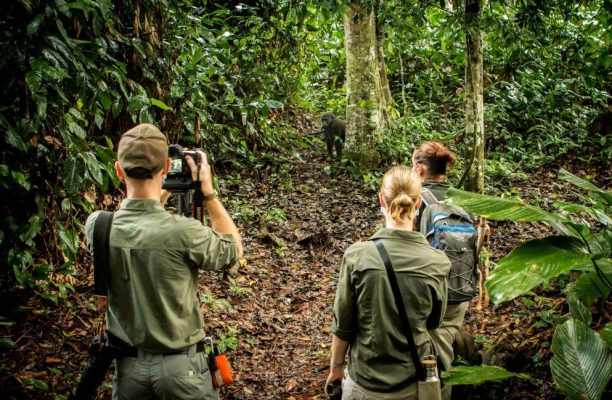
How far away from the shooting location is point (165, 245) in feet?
7.50

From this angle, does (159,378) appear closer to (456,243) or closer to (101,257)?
(101,257)

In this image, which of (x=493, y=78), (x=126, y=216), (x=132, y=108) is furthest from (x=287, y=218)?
(x=493, y=78)

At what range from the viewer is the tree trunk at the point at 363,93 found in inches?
346

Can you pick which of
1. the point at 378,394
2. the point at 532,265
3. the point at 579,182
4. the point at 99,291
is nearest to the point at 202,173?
the point at 99,291

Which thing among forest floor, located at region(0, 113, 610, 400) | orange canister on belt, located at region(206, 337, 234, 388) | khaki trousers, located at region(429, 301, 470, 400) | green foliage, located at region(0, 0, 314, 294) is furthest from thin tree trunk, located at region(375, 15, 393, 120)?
orange canister on belt, located at region(206, 337, 234, 388)

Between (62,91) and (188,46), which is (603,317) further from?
(188,46)

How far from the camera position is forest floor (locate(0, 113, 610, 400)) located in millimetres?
3686

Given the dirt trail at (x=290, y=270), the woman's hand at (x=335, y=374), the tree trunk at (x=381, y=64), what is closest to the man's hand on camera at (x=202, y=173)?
the woman's hand at (x=335, y=374)

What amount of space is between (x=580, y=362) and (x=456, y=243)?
4.33ft

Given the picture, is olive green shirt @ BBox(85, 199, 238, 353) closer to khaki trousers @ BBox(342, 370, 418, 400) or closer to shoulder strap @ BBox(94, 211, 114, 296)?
shoulder strap @ BBox(94, 211, 114, 296)

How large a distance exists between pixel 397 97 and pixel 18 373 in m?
10.7

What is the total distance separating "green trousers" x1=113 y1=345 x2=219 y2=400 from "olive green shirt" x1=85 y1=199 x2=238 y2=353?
0.06 m

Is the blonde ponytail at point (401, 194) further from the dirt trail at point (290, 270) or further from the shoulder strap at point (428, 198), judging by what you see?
the dirt trail at point (290, 270)

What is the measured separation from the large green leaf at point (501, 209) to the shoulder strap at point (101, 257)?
1553 millimetres
